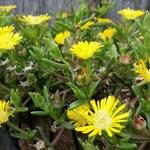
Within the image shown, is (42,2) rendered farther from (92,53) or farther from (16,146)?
(92,53)

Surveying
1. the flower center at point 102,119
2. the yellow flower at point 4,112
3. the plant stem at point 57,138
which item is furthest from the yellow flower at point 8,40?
the flower center at point 102,119

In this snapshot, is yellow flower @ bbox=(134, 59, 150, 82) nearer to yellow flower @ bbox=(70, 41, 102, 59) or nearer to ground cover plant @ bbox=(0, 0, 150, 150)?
ground cover plant @ bbox=(0, 0, 150, 150)

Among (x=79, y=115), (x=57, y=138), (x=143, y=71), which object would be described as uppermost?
(x=143, y=71)

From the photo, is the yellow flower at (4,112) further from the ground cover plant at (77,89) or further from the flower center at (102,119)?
the flower center at (102,119)

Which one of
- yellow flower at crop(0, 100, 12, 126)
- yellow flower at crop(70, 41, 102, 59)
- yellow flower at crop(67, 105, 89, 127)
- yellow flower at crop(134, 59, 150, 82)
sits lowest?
yellow flower at crop(0, 100, 12, 126)

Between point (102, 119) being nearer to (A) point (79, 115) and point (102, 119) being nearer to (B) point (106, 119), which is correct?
(B) point (106, 119)

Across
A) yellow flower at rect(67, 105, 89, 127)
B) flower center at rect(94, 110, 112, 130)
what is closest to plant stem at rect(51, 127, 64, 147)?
yellow flower at rect(67, 105, 89, 127)

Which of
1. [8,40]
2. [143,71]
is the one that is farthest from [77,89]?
[8,40]
